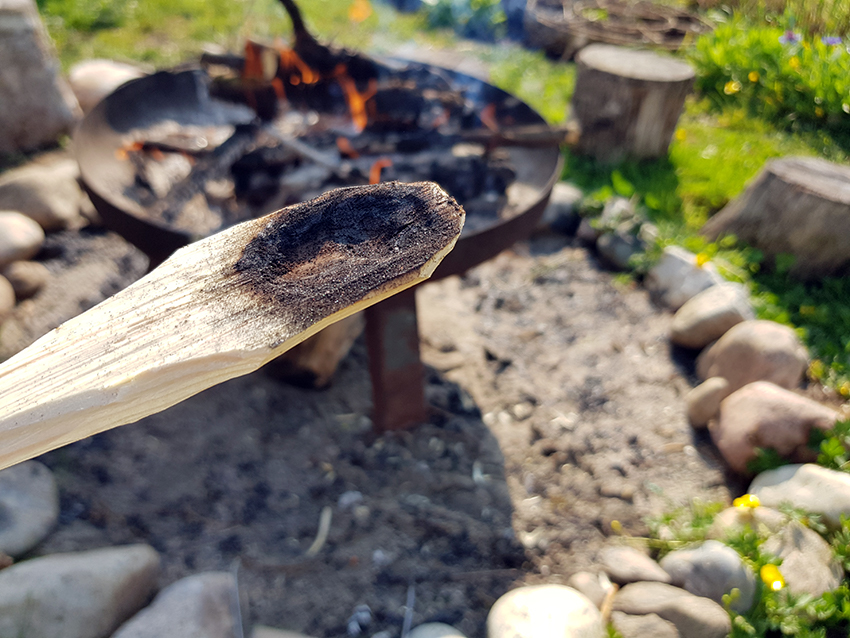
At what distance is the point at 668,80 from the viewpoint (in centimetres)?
416

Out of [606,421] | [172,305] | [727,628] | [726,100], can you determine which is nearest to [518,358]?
[606,421]

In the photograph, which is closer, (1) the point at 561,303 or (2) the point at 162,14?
(1) the point at 561,303

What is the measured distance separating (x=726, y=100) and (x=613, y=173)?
3.44ft

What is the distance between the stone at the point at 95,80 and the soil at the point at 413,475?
216 centimetres

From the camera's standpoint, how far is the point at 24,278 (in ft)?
9.50

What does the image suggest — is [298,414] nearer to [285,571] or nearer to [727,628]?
[285,571]

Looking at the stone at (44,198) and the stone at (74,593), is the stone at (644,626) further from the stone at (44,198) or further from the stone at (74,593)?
the stone at (44,198)

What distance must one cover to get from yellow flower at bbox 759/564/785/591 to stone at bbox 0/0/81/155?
5.30 meters

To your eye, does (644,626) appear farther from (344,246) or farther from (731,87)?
(731,87)

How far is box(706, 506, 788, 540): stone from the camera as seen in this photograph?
2.03m

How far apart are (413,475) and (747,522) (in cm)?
131

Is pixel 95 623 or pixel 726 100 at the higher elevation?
pixel 726 100

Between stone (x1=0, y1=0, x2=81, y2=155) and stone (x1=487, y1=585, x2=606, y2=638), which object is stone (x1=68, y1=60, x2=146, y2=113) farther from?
stone (x1=487, y1=585, x2=606, y2=638)

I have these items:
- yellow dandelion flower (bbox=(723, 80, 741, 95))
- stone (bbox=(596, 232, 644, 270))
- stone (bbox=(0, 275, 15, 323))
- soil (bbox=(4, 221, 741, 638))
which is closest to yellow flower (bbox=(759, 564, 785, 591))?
soil (bbox=(4, 221, 741, 638))
